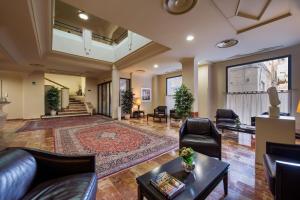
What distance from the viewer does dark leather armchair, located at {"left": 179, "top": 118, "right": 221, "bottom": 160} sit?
2.48 m

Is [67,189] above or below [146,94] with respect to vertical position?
below

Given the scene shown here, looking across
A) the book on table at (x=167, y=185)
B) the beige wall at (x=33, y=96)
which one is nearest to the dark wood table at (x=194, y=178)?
the book on table at (x=167, y=185)

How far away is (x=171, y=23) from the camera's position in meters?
3.01

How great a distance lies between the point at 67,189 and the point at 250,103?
20.3ft

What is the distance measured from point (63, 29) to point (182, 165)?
735cm

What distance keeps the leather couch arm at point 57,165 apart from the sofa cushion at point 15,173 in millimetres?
60

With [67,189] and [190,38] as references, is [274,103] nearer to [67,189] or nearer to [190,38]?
[190,38]

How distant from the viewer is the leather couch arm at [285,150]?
179 centimetres

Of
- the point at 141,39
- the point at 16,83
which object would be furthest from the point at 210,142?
the point at 16,83

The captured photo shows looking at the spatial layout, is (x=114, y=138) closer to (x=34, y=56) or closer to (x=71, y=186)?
(x=71, y=186)

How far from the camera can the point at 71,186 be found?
126cm

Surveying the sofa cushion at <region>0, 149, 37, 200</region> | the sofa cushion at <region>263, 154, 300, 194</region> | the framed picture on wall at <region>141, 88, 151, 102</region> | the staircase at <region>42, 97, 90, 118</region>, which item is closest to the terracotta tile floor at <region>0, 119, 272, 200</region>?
the sofa cushion at <region>263, 154, 300, 194</region>

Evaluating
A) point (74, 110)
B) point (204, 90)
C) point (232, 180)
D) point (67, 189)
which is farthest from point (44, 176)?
point (74, 110)

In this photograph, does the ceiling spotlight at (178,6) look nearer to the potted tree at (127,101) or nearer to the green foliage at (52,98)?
the potted tree at (127,101)
